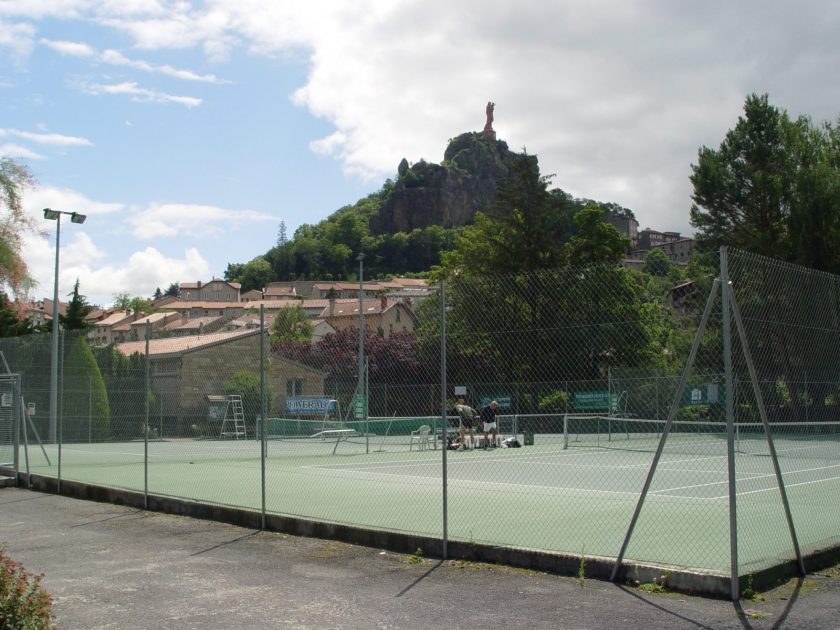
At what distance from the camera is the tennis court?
8.77m

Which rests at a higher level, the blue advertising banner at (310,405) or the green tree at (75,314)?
the green tree at (75,314)

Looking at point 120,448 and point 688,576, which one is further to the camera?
point 120,448

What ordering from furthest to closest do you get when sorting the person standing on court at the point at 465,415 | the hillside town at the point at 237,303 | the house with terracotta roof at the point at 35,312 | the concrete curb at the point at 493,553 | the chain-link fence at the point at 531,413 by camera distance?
1. the hillside town at the point at 237,303
2. the house with terracotta roof at the point at 35,312
3. the person standing on court at the point at 465,415
4. the chain-link fence at the point at 531,413
5. the concrete curb at the point at 493,553

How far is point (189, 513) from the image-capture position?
1188 cm

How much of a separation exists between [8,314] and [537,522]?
121 ft

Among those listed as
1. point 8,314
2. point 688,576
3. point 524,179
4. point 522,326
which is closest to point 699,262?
point 522,326

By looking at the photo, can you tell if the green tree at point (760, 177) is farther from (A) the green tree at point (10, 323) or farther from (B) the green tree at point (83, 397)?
(A) the green tree at point (10, 323)

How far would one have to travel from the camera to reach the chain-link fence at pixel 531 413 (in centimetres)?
775

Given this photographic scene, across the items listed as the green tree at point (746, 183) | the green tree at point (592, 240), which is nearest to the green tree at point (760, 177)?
the green tree at point (746, 183)

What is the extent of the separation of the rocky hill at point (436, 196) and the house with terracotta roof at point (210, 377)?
172 m

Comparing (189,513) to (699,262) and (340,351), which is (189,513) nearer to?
(340,351)

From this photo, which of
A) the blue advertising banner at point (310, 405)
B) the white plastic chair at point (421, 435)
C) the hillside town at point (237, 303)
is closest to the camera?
the blue advertising banner at point (310, 405)

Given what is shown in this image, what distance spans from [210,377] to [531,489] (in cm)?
531

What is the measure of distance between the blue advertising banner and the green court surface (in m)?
0.89
